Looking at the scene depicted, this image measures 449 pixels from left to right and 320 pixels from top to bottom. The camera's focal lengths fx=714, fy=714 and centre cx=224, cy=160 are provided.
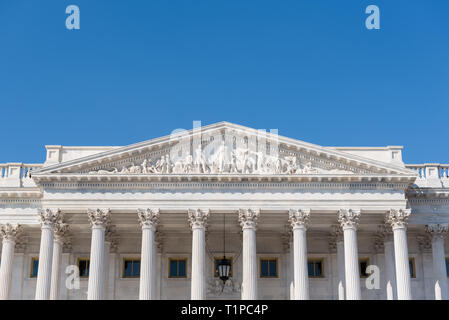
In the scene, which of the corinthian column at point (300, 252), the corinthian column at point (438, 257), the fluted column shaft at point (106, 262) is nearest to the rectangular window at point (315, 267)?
the corinthian column at point (300, 252)

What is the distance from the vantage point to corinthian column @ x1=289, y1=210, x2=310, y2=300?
45.6 m

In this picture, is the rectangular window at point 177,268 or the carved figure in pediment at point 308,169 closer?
the carved figure in pediment at point 308,169

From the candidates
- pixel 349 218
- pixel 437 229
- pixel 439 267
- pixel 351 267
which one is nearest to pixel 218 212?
pixel 349 218

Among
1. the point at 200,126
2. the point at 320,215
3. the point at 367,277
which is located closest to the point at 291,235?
the point at 320,215

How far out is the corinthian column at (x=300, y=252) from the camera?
45594mm

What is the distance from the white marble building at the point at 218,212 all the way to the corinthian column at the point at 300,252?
0.25 ft

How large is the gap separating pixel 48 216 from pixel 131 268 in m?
9.03

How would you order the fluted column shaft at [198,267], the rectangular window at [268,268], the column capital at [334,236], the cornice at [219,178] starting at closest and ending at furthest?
the fluted column shaft at [198,267]
the cornice at [219,178]
the column capital at [334,236]
the rectangular window at [268,268]

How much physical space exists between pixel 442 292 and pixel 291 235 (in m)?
11.1

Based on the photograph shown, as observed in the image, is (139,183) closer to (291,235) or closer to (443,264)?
(291,235)

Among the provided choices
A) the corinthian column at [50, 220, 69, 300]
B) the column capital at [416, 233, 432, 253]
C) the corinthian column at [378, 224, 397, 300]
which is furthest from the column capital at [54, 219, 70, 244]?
the column capital at [416, 233, 432, 253]

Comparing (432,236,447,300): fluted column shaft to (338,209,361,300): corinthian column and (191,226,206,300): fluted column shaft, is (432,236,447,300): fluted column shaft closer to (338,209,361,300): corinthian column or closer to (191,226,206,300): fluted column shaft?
(338,209,361,300): corinthian column

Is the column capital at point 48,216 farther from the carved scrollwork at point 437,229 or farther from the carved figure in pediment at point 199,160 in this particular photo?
the carved scrollwork at point 437,229

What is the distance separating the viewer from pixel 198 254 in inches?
1816
